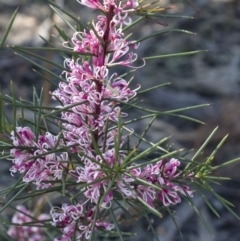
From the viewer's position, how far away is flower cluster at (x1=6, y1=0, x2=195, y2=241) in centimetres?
88

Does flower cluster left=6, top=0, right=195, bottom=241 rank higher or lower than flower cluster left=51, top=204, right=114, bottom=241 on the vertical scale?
higher

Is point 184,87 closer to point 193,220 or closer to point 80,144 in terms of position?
point 193,220

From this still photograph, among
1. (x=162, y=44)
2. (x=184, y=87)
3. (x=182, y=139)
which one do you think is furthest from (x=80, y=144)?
(x=162, y=44)

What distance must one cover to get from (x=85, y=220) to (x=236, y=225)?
172 centimetres

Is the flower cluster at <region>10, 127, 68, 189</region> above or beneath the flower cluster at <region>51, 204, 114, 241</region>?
above

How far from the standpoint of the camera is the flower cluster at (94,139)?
0.88 m

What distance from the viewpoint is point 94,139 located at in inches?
34.4

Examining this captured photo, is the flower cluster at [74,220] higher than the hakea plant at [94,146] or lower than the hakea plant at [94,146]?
lower

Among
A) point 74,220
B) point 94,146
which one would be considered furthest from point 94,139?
point 74,220

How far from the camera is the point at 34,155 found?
896mm

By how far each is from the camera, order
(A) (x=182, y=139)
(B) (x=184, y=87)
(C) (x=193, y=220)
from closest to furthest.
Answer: (C) (x=193, y=220), (A) (x=182, y=139), (B) (x=184, y=87)

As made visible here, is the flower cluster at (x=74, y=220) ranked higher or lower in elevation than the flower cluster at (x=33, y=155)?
lower

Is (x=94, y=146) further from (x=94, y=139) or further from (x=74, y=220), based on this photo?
(x=74, y=220)

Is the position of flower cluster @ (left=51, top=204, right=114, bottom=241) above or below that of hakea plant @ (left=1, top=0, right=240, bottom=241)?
below
